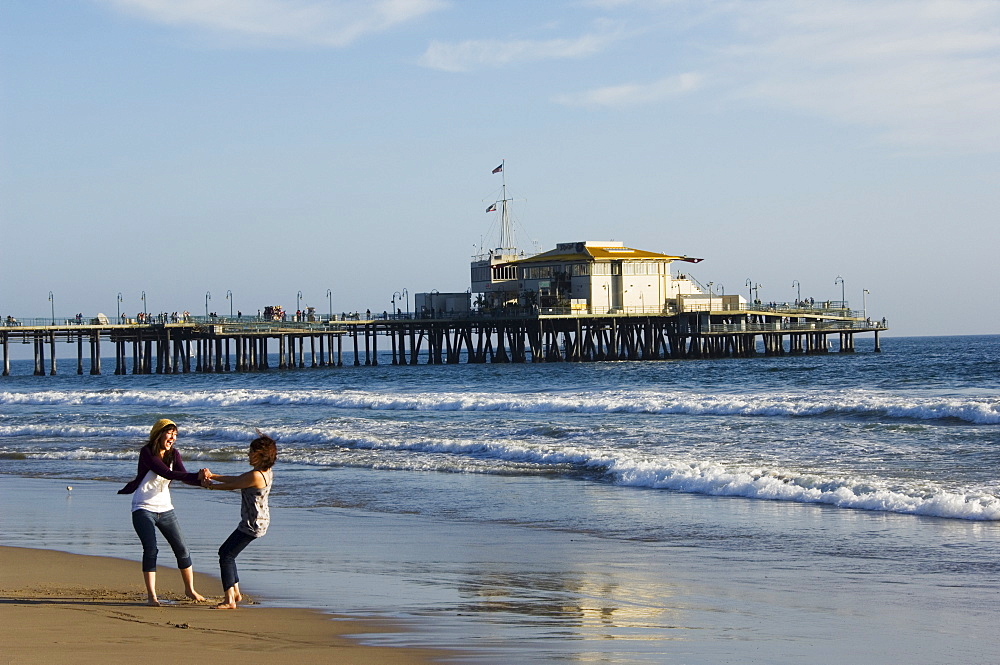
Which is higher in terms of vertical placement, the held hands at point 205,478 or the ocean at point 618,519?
the held hands at point 205,478

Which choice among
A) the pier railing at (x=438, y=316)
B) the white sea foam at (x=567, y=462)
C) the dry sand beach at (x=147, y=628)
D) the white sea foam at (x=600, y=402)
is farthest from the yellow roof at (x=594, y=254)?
the dry sand beach at (x=147, y=628)

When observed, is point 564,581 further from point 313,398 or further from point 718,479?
point 313,398

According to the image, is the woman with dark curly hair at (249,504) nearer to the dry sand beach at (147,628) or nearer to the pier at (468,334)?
the dry sand beach at (147,628)

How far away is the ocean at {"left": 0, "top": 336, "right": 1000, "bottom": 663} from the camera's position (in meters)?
7.18

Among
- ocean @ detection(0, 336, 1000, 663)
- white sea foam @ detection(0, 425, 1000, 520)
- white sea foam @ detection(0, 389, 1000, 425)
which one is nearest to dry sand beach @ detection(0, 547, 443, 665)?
ocean @ detection(0, 336, 1000, 663)

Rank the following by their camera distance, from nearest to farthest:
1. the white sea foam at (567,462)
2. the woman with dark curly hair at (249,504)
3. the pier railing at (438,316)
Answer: the woman with dark curly hair at (249,504) → the white sea foam at (567,462) → the pier railing at (438,316)

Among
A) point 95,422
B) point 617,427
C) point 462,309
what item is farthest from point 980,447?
point 462,309

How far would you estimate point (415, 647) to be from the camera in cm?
637

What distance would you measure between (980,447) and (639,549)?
9.99 m

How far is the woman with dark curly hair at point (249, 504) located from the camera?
737 centimetres

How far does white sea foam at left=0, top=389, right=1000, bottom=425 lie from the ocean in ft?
0.61

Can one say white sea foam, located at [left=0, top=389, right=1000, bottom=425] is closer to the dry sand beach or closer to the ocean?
the ocean

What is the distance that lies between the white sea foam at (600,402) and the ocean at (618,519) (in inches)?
7.3

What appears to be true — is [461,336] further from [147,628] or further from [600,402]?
[147,628]
